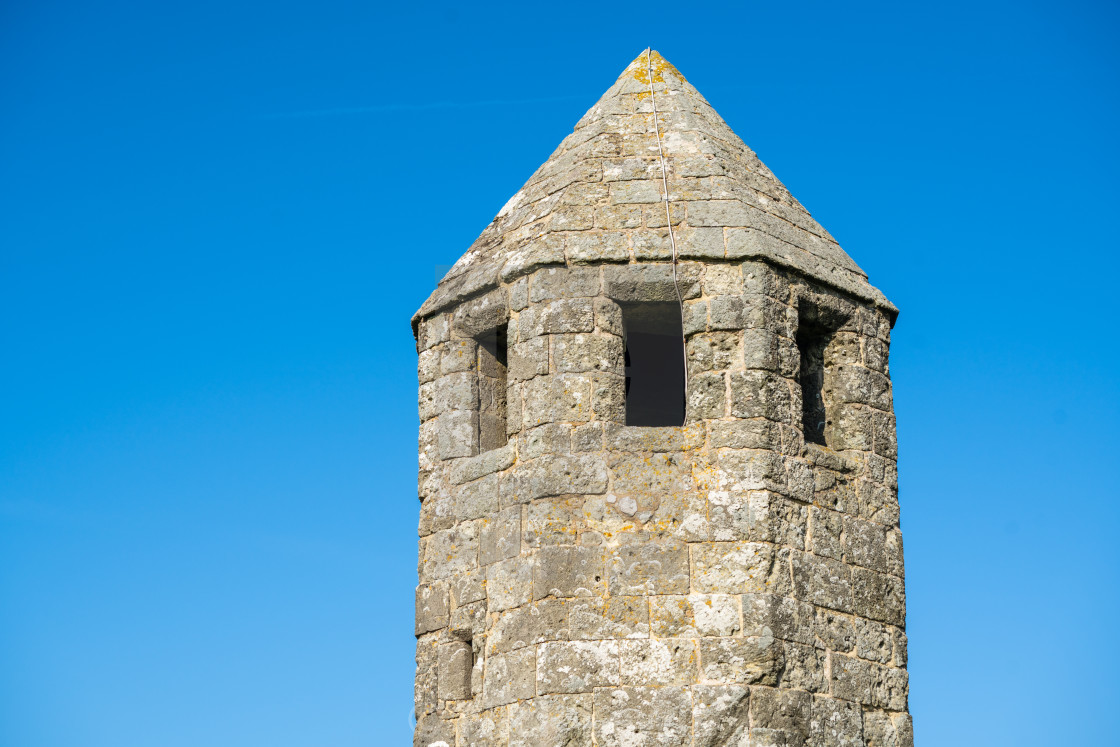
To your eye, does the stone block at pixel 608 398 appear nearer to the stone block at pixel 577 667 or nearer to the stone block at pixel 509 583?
the stone block at pixel 509 583

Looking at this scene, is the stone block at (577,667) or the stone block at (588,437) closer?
the stone block at (577,667)

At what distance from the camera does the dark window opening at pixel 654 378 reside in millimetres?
10797

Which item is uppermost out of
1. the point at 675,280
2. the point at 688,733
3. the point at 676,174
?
the point at 676,174

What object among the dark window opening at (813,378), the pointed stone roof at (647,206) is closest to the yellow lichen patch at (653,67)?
the pointed stone roof at (647,206)

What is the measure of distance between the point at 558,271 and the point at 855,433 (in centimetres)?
184

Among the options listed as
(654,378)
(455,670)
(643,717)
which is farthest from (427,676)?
(654,378)

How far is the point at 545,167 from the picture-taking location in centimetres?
931

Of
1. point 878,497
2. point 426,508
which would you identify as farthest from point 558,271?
point 878,497

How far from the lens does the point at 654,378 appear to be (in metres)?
11.1

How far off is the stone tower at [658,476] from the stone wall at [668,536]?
12 millimetres

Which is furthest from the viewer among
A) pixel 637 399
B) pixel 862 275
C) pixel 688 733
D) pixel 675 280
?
pixel 637 399

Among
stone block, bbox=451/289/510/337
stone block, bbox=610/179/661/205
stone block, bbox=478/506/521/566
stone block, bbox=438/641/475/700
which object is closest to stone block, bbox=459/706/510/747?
stone block, bbox=438/641/475/700

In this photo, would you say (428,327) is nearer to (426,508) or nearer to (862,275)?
(426,508)

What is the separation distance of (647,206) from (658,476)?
1546 millimetres
